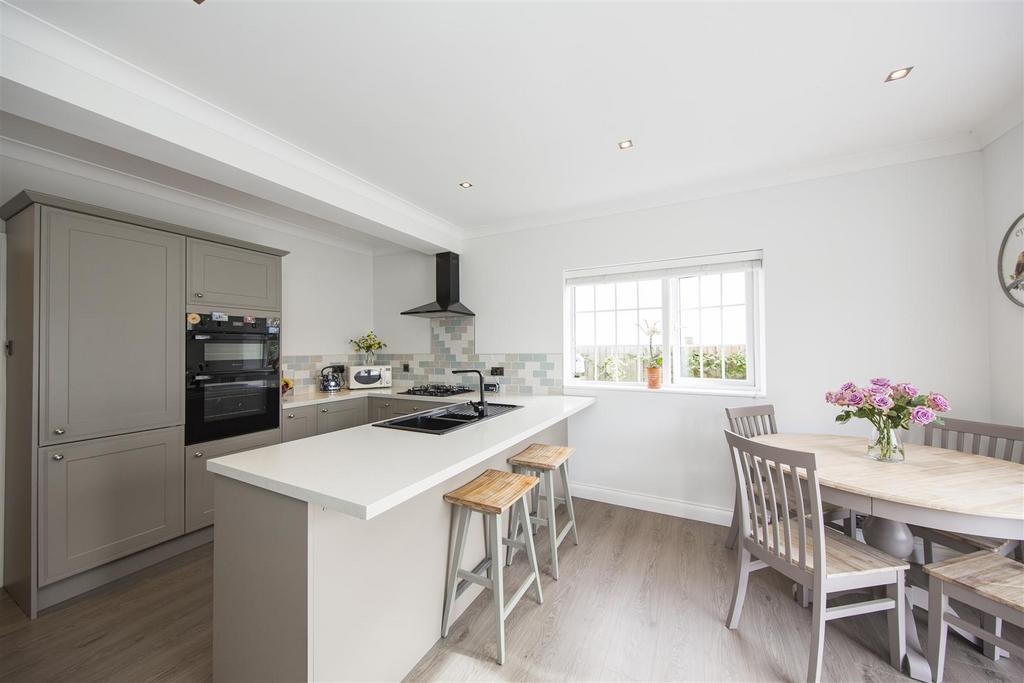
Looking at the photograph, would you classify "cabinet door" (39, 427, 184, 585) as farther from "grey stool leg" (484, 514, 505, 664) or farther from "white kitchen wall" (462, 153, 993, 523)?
"white kitchen wall" (462, 153, 993, 523)

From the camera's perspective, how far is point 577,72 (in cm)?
163

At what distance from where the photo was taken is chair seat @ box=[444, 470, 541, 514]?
1.55 m

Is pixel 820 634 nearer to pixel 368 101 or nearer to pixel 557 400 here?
pixel 557 400

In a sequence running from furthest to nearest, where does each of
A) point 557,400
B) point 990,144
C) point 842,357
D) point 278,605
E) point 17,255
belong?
point 557,400
point 842,357
point 990,144
point 17,255
point 278,605

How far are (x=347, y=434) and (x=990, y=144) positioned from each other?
3.78 meters

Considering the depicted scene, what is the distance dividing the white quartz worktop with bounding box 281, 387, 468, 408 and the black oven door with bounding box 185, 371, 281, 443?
Answer: 205 millimetres

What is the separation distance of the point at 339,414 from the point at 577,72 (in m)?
3.22

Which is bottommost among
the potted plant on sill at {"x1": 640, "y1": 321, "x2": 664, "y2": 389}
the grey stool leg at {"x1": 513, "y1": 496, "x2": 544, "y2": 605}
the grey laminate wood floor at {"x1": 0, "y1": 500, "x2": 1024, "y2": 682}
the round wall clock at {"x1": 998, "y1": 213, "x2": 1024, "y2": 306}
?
the grey laminate wood floor at {"x1": 0, "y1": 500, "x2": 1024, "y2": 682}

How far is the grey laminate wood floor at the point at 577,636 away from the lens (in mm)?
1510

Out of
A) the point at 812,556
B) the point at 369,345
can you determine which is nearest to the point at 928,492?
the point at 812,556

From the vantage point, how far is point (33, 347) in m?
1.80

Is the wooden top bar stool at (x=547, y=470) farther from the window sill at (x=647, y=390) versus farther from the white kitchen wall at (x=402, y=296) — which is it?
the white kitchen wall at (x=402, y=296)

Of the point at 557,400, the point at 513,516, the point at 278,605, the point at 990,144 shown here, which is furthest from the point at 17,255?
the point at 990,144

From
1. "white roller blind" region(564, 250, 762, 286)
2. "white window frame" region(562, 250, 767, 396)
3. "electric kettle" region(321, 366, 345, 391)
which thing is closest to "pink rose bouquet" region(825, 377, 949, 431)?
"white window frame" region(562, 250, 767, 396)
